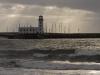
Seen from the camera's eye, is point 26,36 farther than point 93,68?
Yes

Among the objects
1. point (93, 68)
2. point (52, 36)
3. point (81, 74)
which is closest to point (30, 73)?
point (81, 74)

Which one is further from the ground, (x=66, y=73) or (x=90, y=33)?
(x=66, y=73)

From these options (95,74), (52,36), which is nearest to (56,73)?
(95,74)

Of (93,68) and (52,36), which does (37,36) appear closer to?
(52,36)

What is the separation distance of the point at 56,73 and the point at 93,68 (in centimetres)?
517

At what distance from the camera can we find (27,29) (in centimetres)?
13612

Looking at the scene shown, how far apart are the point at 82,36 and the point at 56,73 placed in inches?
4559

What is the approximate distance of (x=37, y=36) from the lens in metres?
125

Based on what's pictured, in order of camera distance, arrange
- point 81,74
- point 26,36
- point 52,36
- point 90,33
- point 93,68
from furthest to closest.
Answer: point 90,33, point 52,36, point 26,36, point 93,68, point 81,74

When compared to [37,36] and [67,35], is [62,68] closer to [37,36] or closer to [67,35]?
[37,36]

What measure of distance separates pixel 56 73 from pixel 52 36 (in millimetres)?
108462

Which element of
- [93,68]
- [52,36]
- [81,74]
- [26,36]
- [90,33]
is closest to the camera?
[81,74]

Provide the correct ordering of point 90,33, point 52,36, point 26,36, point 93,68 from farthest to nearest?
point 90,33, point 52,36, point 26,36, point 93,68

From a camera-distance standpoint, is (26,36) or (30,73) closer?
(30,73)
